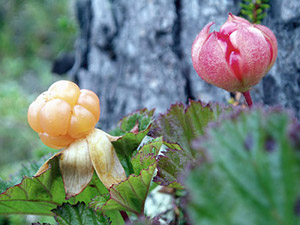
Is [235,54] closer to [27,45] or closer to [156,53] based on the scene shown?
[156,53]

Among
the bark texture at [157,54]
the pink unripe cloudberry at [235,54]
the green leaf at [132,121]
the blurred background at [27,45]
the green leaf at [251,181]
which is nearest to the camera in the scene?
the green leaf at [251,181]

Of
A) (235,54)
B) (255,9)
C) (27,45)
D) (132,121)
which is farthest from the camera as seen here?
(27,45)

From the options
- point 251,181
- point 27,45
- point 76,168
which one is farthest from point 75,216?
point 27,45

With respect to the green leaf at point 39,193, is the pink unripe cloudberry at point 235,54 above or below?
above

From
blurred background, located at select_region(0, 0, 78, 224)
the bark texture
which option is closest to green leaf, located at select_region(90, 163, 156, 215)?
the bark texture

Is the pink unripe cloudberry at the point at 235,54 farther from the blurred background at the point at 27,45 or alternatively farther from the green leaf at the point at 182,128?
the blurred background at the point at 27,45

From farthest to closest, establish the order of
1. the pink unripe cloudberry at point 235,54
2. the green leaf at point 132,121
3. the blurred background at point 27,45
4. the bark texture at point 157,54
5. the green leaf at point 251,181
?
the blurred background at point 27,45, the bark texture at point 157,54, the green leaf at point 132,121, the pink unripe cloudberry at point 235,54, the green leaf at point 251,181

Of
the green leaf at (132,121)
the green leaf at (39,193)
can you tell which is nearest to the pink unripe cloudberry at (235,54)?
the green leaf at (132,121)

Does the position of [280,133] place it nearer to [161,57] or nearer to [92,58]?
[161,57]
